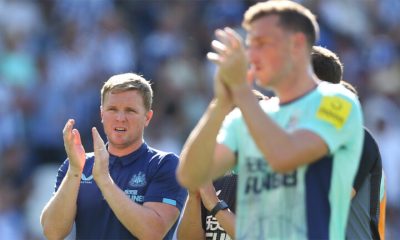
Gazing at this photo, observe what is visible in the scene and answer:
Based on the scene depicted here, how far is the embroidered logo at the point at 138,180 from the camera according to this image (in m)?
6.80

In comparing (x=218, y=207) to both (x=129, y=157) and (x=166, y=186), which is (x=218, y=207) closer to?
(x=166, y=186)

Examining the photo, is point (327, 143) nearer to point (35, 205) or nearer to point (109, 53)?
point (35, 205)

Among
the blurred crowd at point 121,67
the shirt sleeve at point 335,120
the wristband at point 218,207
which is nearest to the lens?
the shirt sleeve at point 335,120

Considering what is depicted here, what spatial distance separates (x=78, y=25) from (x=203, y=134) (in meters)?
11.0

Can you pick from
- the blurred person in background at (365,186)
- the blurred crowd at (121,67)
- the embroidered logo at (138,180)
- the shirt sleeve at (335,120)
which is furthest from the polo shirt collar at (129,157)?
the blurred crowd at (121,67)

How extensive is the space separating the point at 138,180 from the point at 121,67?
860 centimetres

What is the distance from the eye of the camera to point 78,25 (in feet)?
52.2

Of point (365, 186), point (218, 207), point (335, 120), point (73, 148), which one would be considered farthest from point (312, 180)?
point (73, 148)

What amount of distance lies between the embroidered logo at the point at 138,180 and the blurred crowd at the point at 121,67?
6516 mm

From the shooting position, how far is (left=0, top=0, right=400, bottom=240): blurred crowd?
1411 cm

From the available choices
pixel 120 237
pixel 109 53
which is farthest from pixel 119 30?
pixel 120 237

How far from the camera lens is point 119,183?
268 inches

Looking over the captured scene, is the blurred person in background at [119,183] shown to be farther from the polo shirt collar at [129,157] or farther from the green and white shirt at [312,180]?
the green and white shirt at [312,180]

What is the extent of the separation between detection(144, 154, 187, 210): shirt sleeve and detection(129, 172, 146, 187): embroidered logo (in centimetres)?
5
